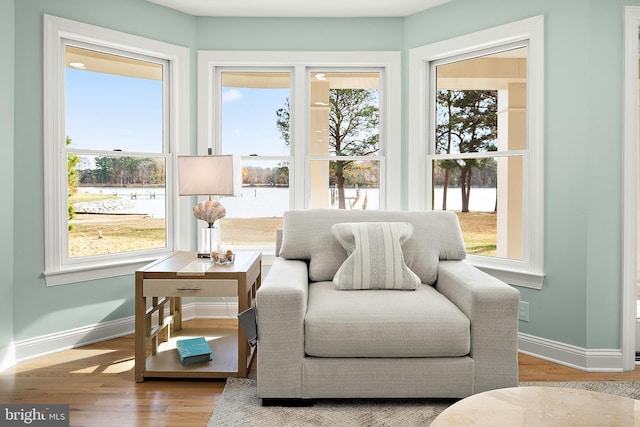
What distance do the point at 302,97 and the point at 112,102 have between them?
1.47 metres

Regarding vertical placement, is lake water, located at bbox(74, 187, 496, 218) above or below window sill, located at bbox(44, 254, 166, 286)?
above

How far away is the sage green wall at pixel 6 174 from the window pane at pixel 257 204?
1.55 metres

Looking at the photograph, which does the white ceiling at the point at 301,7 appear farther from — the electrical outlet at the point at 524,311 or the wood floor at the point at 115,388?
the wood floor at the point at 115,388

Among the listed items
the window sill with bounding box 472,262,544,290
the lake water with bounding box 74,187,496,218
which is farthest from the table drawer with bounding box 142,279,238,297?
the window sill with bounding box 472,262,544,290

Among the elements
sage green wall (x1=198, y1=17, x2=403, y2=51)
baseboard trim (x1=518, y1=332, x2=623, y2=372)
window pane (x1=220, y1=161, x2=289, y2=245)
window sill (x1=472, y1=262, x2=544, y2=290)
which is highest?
sage green wall (x1=198, y1=17, x2=403, y2=51)

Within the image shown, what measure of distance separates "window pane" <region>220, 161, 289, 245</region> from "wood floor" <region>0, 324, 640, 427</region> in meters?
1.33

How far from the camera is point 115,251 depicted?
3.55 meters

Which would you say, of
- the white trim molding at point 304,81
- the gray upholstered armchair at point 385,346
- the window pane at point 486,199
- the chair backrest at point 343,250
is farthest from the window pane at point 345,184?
the gray upholstered armchair at point 385,346

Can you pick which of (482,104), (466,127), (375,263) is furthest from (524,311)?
(482,104)

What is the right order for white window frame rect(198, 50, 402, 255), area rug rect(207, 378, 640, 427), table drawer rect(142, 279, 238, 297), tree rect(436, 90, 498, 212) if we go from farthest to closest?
white window frame rect(198, 50, 402, 255) → tree rect(436, 90, 498, 212) → table drawer rect(142, 279, 238, 297) → area rug rect(207, 378, 640, 427)

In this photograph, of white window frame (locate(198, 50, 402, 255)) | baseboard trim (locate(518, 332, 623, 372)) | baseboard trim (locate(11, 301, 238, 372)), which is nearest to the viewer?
baseboard trim (locate(518, 332, 623, 372))

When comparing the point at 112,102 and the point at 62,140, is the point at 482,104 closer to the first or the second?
the point at 112,102

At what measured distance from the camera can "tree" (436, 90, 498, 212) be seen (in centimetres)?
347

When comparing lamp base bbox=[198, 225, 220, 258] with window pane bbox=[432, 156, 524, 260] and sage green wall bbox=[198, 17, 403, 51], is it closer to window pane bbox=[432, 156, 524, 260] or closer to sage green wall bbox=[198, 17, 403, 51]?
sage green wall bbox=[198, 17, 403, 51]
